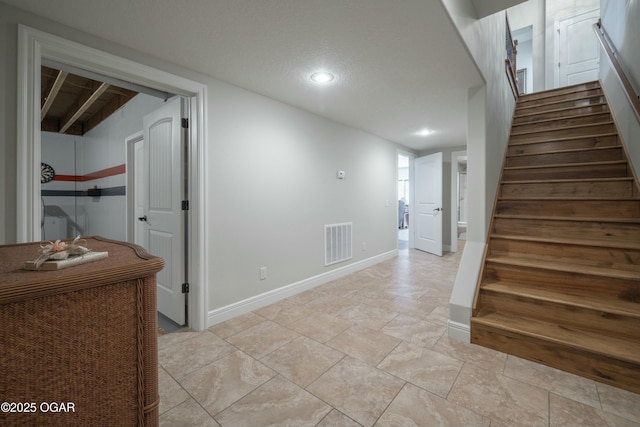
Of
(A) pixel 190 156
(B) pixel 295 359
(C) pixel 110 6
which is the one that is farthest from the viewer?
(A) pixel 190 156

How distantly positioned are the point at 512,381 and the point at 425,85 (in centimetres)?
234

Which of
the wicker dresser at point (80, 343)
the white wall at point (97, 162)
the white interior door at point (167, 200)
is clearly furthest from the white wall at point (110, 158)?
the wicker dresser at point (80, 343)

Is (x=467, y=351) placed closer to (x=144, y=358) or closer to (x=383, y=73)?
(x=144, y=358)

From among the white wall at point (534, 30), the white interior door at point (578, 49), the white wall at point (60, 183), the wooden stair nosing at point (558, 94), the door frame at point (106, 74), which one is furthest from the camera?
the white wall at point (534, 30)

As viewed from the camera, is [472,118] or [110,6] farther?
[472,118]

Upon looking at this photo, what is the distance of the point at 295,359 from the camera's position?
6.16 ft

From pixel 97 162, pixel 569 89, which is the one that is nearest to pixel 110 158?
pixel 97 162

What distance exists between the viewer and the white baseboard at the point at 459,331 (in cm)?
209

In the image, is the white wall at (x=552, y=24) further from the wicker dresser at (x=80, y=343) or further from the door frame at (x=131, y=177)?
the wicker dresser at (x=80, y=343)

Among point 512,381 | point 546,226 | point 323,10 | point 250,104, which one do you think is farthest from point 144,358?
point 546,226

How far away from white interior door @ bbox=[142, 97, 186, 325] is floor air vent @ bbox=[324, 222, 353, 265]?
1.76 meters

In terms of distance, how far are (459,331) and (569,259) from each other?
43.1 inches

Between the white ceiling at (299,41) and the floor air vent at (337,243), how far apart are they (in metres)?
1.62

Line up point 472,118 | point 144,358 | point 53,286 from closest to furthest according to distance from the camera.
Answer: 1. point 53,286
2. point 144,358
3. point 472,118
